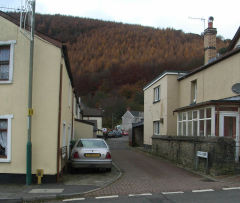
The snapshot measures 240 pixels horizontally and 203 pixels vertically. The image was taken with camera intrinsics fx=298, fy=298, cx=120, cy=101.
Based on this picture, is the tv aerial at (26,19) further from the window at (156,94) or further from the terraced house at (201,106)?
the window at (156,94)

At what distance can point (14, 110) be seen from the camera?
34.6ft

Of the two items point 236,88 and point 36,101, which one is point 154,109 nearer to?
point 236,88

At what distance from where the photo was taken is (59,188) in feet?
31.0

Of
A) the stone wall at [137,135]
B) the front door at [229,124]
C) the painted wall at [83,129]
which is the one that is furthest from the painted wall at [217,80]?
the stone wall at [137,135]

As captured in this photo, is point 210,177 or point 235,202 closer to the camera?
point 235,202

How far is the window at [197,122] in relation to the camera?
46.8 ft

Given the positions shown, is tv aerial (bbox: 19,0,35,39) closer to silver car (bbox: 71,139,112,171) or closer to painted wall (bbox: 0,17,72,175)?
painted wall (bbox: 0,17,72,175)

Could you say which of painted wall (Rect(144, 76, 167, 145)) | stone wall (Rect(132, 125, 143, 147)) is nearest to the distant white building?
stone wall (Rect(132, 125, 143, 147))

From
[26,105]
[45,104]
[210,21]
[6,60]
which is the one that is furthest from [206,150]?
[210,21]

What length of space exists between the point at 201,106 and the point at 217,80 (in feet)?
8.73

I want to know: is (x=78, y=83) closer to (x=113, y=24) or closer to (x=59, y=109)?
(x=113, y=24)

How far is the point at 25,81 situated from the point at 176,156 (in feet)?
31.3

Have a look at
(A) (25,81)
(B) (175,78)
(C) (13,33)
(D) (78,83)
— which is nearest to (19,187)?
(A) (25,81)

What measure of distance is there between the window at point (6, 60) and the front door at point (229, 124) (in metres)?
9.38
